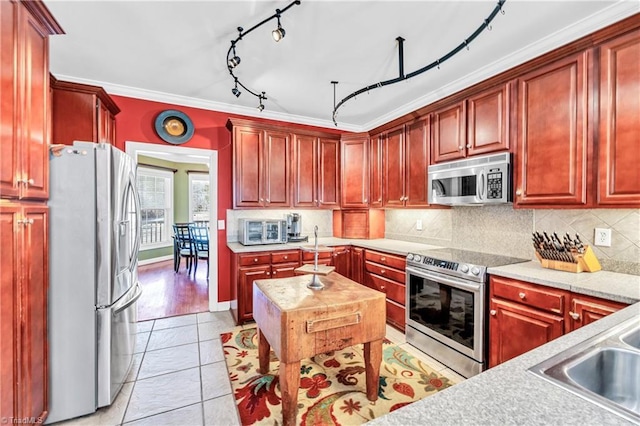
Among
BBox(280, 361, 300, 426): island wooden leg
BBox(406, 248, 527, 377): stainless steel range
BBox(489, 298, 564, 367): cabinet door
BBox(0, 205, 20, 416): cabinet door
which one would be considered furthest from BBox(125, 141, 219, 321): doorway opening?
BBox(489, 298, 564, 367): cabinet door

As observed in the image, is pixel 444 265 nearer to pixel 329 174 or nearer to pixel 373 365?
pixel 373 365

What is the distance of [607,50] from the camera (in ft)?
6.21

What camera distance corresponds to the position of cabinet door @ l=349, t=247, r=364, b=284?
148 inches

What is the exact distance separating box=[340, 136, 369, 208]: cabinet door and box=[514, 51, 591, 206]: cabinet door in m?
2.06

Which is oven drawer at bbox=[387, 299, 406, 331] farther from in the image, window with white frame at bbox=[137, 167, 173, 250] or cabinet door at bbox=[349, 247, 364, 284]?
window with white frame at bbox=[137, 167, 173, 250]

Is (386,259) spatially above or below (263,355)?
above

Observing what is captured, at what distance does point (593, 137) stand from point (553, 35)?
1008mm

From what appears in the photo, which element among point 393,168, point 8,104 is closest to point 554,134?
point 393,168

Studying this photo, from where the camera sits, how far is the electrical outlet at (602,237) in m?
2.14

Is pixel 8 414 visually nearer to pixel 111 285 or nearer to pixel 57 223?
pixel 111 285

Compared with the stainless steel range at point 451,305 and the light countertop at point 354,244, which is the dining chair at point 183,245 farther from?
the stainless steel range at point 451,305

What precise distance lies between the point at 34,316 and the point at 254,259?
6.32 feet

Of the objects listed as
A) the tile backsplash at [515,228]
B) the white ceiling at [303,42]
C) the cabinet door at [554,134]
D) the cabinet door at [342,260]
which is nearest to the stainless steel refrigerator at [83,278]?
the white ceiling at [303,42]

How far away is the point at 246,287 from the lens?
11.1 ft
